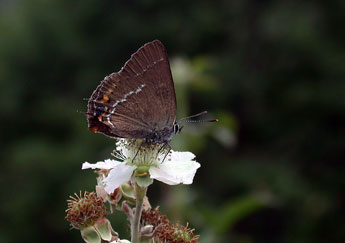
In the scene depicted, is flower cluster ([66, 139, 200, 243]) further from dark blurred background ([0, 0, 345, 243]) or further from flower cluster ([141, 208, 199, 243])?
dark blurred background ([0, 0, 345, 243])

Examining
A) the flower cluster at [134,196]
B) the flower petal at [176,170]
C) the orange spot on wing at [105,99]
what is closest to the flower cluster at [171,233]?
the flower cluster at [134,196]

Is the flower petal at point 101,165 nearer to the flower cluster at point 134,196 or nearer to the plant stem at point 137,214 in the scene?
the flower cluster at point 134,196

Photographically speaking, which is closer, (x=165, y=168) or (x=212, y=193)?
(x=165, y=168)

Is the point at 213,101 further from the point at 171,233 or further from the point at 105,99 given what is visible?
the point at 171,233

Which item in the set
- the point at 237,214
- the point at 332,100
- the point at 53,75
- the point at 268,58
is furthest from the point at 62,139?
the point at 237,214

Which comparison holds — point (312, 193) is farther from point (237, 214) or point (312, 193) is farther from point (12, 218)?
point (237, 214)

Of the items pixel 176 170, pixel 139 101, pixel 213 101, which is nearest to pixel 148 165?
pixel 176 170

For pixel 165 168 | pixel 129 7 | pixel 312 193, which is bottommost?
pixel 165 168
